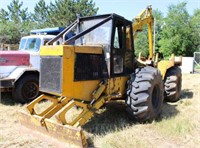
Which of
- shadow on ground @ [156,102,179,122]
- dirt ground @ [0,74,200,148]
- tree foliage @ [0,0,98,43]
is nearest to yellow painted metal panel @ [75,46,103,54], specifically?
dirt ground @ [0,74,200,148]

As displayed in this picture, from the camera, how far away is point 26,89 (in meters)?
7.94

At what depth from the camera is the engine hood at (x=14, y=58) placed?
26.5 feet

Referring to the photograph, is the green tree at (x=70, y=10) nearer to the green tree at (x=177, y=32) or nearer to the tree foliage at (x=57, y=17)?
the tree foliage at (x=57, y=17)

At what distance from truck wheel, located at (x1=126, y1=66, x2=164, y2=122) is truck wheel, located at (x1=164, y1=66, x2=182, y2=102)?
1968mm

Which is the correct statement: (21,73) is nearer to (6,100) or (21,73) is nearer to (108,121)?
(6,100)

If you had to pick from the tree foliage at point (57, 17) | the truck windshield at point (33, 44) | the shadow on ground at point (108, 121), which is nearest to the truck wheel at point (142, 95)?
the shadow on ground at point (108, 121)

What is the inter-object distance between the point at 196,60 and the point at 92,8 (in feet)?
52.3

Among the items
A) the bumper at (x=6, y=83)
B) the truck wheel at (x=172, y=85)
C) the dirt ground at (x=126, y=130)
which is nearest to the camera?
the dirt ground at (x=126, y=130)

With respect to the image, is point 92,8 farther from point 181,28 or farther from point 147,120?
point 147,120

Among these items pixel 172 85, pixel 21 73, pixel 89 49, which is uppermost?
pixel 89 49

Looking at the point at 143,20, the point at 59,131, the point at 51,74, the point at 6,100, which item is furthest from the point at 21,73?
the point at 143,20

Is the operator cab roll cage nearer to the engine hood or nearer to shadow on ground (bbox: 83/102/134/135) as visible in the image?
shadow on ground (bbox: 83/102/134/135)

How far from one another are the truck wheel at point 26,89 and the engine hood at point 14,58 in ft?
2.09

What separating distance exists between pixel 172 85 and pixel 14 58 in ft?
15.5
